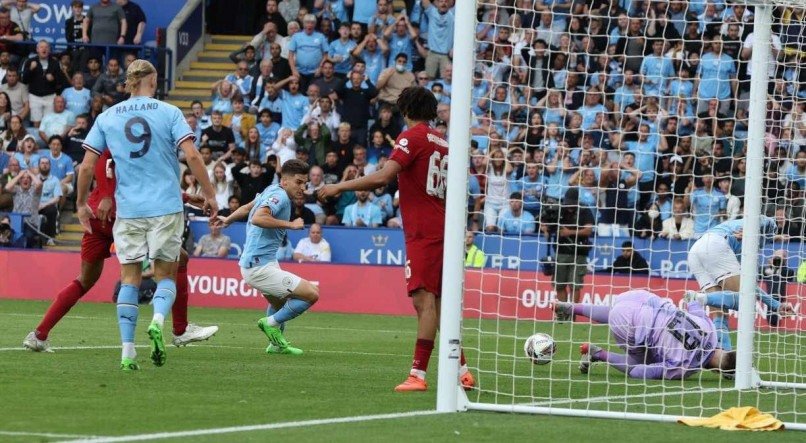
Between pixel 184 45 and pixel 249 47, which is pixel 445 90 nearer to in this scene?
pixel 249 47

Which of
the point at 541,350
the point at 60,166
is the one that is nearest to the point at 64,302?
the point at 541,350

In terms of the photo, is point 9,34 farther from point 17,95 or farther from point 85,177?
point 85,177

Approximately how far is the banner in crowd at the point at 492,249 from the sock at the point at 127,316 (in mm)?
9656

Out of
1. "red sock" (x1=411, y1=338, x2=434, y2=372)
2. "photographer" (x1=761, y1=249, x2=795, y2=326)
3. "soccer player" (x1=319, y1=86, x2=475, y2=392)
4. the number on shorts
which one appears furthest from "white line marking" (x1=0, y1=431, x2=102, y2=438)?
"photographer" (x1=761, y1=249, x2=795, y2=326)

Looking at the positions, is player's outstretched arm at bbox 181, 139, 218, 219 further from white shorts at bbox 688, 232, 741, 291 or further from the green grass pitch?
white shorts at bbox 688, 232, 741, 291

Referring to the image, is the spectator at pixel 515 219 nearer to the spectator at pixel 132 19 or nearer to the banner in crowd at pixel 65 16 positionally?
the spectator at pixel 132 19

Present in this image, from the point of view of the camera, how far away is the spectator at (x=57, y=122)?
27.8m

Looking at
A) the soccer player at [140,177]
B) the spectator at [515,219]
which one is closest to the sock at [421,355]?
the soccer player at [140,177]

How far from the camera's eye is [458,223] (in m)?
9.19

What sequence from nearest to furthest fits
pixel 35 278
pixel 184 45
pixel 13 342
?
pixel 13 342 → pixel 35 278 → pixel 184 45

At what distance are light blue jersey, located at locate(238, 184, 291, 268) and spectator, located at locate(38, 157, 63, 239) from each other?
12.9 m

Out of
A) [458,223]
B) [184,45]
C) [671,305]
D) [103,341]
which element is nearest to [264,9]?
[184,45]

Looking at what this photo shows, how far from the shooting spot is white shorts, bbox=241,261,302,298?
45.4 feet

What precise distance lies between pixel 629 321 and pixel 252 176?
46.0 feet
